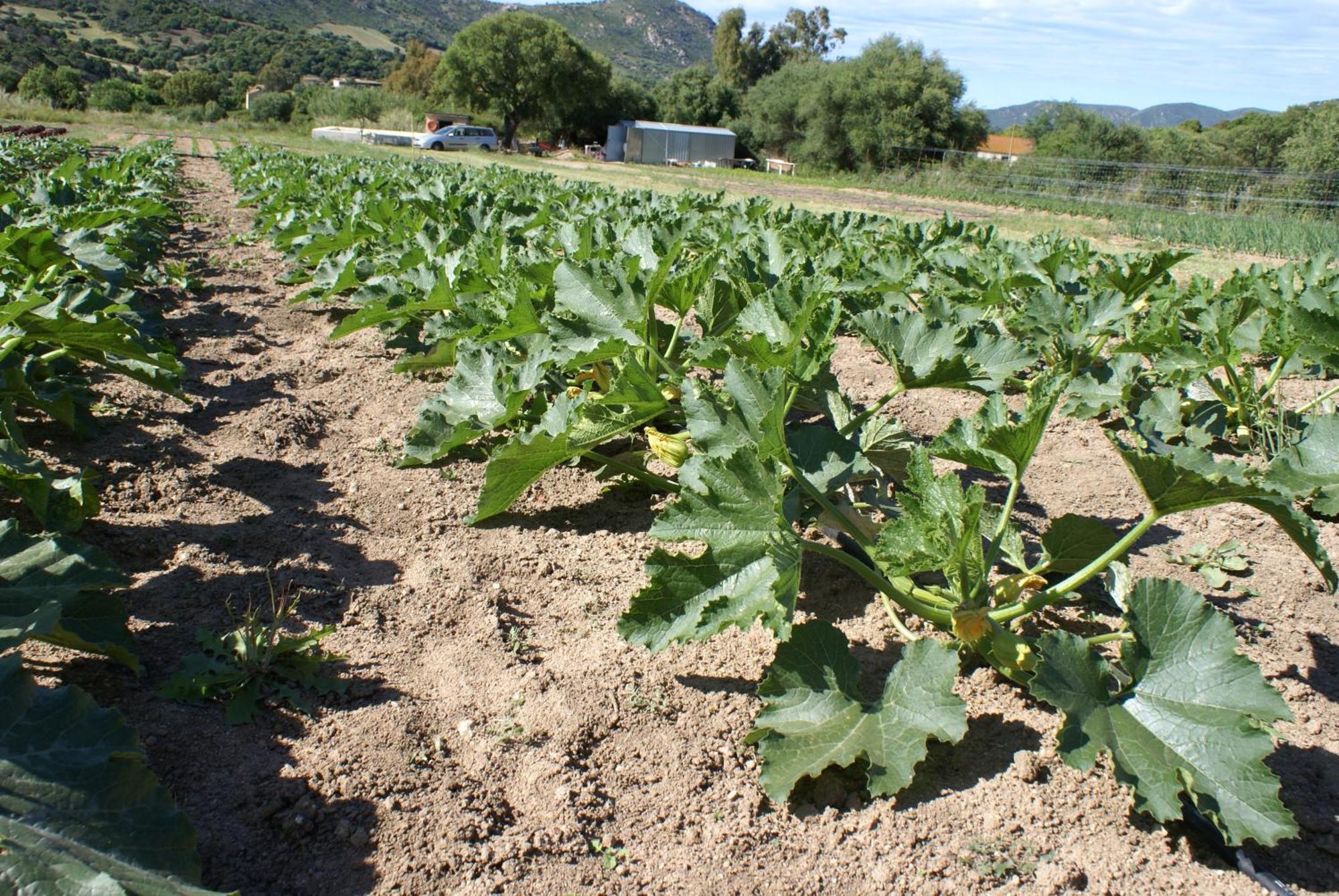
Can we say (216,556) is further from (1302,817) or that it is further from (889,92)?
(889,92)

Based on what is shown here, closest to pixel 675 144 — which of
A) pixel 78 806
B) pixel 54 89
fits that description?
pixel 54 89

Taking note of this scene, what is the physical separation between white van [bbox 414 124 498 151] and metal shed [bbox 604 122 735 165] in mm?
8665

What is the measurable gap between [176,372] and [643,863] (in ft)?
7.24

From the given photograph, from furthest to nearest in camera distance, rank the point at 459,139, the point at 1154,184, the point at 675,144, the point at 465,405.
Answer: the point at 675,144
the point at 459,139
the point at 1154,184
the point at 465,405

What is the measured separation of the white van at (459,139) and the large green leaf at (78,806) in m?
42.6

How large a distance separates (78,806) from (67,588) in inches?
27.2

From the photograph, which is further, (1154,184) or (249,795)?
(1154,184)

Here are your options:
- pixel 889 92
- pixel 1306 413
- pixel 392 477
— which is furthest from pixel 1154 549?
pixel 889 92

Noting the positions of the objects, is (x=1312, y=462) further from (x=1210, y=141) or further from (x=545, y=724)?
(x=1210, y=141)

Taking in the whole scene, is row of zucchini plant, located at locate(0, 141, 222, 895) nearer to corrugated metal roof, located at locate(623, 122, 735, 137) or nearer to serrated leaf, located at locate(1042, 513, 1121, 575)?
serrated leaf, located at locate(1042, 513, 1121, 575)

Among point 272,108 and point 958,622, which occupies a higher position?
point 272,108

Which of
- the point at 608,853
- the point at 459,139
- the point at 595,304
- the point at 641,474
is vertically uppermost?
the point at 459,139

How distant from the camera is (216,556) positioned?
2.57 meters

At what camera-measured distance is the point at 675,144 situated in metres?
53.2
